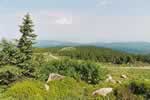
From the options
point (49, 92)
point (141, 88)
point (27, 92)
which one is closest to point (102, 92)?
point (141, 88)

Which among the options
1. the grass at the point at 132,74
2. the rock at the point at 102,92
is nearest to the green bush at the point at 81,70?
the rock at the point at 102,92

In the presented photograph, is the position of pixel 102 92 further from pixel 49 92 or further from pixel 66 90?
pixel 49 92

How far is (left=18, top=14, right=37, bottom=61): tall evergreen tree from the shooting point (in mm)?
31234

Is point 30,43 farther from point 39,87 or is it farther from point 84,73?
point 39,87

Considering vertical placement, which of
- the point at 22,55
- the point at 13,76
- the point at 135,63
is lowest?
the point at 135,63

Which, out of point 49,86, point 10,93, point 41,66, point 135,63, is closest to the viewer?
point 10,93

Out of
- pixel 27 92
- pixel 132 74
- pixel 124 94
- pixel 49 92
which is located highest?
pixel 124 94

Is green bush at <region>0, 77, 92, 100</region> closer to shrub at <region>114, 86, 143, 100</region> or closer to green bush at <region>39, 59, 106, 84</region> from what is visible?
shrub at <region>114, 86, 143, 100</region>

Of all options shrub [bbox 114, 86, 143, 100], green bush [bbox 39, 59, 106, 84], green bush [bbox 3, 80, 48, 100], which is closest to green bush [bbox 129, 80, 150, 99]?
shrub [bbox 114, 86, 143, 100]

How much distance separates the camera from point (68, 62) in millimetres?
31281

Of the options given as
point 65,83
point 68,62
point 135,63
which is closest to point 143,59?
point 135,63

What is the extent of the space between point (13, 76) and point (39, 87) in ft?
31.0

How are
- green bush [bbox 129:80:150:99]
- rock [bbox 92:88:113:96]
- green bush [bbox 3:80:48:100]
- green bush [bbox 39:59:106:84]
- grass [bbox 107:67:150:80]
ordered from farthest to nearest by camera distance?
grass [bbox 107:67:150:80]
green bush [bbox 39:59:106:84]
rock [bbox 92:88:113:96]
green bush [bbox 129:80:150:99]
green bush [bbox 3:80:48:100]

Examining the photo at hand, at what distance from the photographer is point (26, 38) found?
3164 cm
